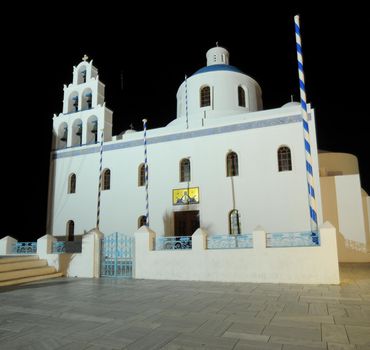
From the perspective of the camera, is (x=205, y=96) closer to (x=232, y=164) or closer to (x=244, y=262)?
(x=232, y=164)

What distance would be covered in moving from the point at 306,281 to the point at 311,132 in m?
6.42

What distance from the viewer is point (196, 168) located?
563 inches

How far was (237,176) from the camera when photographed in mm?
13602

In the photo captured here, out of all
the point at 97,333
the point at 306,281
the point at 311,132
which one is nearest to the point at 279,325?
the point at 97,333

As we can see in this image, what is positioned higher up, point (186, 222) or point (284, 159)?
point (284, 159)

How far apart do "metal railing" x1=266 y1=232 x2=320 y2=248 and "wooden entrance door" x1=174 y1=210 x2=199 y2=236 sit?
5147 mm

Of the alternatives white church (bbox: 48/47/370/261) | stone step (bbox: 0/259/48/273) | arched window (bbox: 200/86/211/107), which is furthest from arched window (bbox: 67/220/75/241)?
arched window (bbox: 200/86/211/107)

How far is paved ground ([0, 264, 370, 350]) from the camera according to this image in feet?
13.3

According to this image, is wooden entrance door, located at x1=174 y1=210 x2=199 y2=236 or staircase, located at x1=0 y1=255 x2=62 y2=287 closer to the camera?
staircase, located at x1=0 y1=255 x2=62 y2=287

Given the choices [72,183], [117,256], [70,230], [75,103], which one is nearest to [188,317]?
[117,256]

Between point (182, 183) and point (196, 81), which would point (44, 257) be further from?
point (196, 81)

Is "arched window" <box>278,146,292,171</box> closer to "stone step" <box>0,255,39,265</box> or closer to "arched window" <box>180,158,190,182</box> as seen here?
"arched window" <box>180,158,190,182</box>

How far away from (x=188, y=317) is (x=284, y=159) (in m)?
9.50

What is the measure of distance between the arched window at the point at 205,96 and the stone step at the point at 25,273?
11.1 metres
